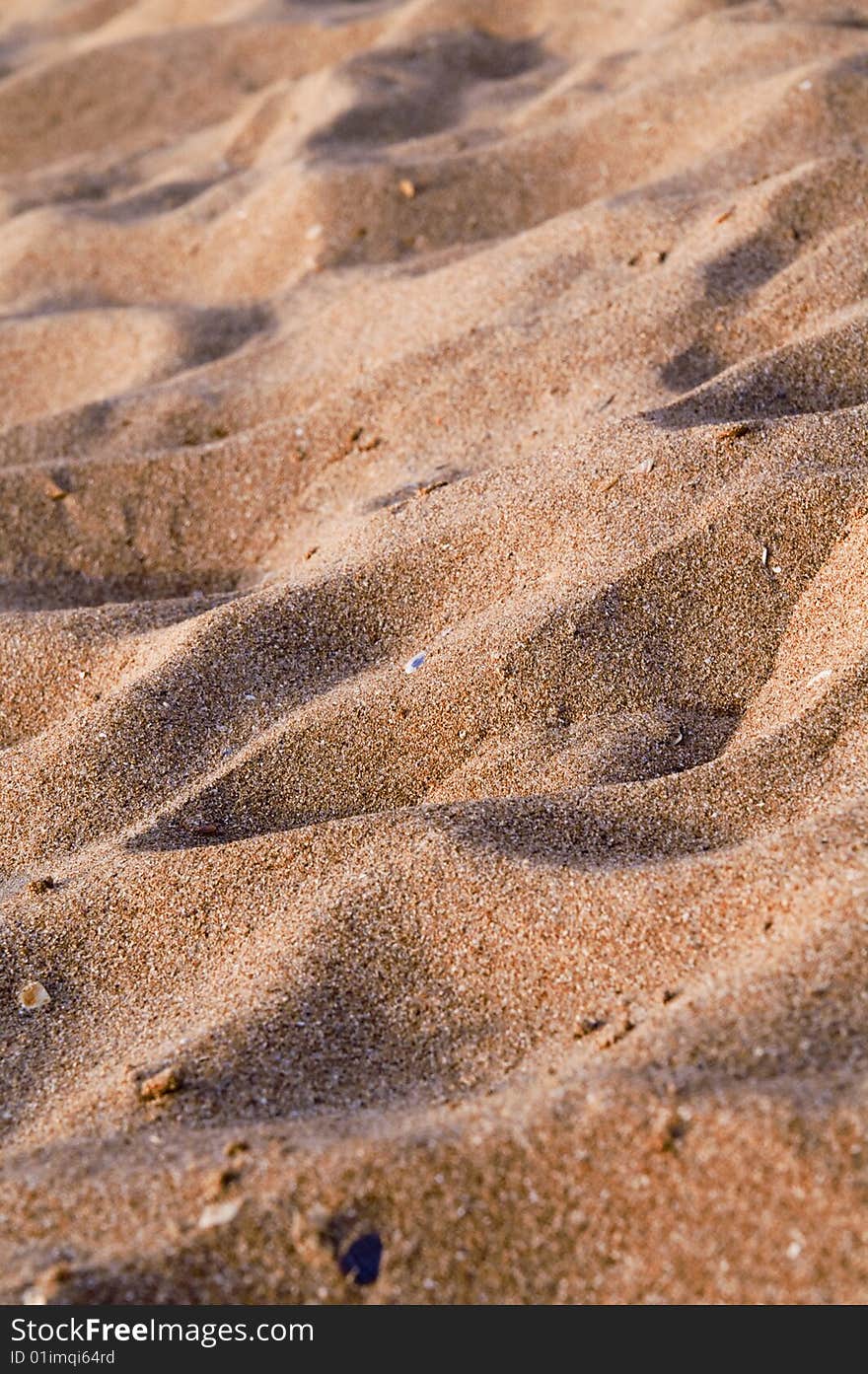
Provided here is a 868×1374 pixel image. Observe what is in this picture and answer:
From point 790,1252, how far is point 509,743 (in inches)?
40.7

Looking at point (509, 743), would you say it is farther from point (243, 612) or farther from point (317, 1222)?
point (317, 1222)

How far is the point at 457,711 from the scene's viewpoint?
2309mm

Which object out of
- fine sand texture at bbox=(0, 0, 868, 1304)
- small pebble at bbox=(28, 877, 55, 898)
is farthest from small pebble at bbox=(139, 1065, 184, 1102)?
small pebble at bbox=(28, 877, 55, 898)

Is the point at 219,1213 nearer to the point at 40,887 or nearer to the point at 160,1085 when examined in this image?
the point at 160,1085

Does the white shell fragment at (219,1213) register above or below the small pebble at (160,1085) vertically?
above

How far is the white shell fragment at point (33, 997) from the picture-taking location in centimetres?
193

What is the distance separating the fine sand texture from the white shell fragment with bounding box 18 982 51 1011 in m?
0.02

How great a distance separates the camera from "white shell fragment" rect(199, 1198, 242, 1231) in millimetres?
1463

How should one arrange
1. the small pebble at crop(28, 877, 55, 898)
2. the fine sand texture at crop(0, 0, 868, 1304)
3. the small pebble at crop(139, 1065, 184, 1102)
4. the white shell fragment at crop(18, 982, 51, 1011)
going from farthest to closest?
the small pebble at crop(28, 877, 55, 898) < the white shell fragment at crop(18, 982, 51, 1011) < the small pebble at crop(139, 1065, 184, 1102) < the fine sand texture at crop(0, 0, 868, 1304)

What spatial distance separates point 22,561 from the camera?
3123mm

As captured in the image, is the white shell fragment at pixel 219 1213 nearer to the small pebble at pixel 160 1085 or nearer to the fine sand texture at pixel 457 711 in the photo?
the fine sand texture at pixel 457 711

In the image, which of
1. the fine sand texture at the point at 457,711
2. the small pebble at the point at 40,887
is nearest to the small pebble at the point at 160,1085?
the fine sand texture at the point at 457,711

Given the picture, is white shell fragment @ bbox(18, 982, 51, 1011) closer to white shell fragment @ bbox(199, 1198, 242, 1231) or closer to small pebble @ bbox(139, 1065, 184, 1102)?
small pebble @ bbox(139, 1065, 184, 1102)

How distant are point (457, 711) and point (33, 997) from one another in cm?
82
